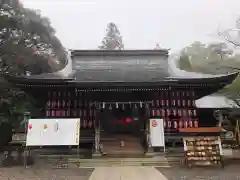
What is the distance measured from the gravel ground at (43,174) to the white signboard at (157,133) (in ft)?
13.8

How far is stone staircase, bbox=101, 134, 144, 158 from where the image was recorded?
1340cm

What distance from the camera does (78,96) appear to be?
50.5ft

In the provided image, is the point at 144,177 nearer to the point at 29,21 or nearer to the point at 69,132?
the point at 69,132

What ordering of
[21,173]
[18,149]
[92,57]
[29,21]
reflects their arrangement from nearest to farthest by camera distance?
[21,173]
[18,149]
[92,57]
[29,21]

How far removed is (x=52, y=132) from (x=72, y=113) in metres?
3.04

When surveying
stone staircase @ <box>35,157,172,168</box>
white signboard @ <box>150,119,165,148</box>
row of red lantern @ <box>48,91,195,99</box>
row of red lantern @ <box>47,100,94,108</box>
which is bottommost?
stone staircase @ <box>35,157,172,168</box>

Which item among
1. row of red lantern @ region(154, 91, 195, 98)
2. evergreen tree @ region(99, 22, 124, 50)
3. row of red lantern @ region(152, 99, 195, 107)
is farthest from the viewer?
evergreen tree @ region(99, 22, 124, 50)

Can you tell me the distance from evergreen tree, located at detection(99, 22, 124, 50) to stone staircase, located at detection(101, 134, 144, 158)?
88.7 feet

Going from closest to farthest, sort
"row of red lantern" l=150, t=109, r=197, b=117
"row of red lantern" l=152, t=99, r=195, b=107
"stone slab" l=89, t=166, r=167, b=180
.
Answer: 1. "stone slab" l=89, t=166, r=167, b=180
2. "row of red lantern" l=150, t=109, r=197, b=117
3. "row of red lantern" l=152, t=99, r=195, b=107

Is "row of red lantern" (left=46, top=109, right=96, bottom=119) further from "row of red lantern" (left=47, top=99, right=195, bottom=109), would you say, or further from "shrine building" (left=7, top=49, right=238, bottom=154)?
"row of red lantern" (left=47, top=99, right=195, bottom=109)

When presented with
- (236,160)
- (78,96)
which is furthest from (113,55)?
(236,160)

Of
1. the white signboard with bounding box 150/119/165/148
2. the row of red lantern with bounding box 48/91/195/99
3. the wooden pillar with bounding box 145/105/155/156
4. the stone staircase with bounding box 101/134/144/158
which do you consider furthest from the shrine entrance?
the row of red lantern with bounding box 48/91/195/99

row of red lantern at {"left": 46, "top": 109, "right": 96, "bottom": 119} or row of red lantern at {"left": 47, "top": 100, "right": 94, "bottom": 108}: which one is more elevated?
row of red lantern at {"left": 47, "top": 100, "right": 94, "bottom": 108}

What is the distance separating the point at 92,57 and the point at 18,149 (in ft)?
27.9
